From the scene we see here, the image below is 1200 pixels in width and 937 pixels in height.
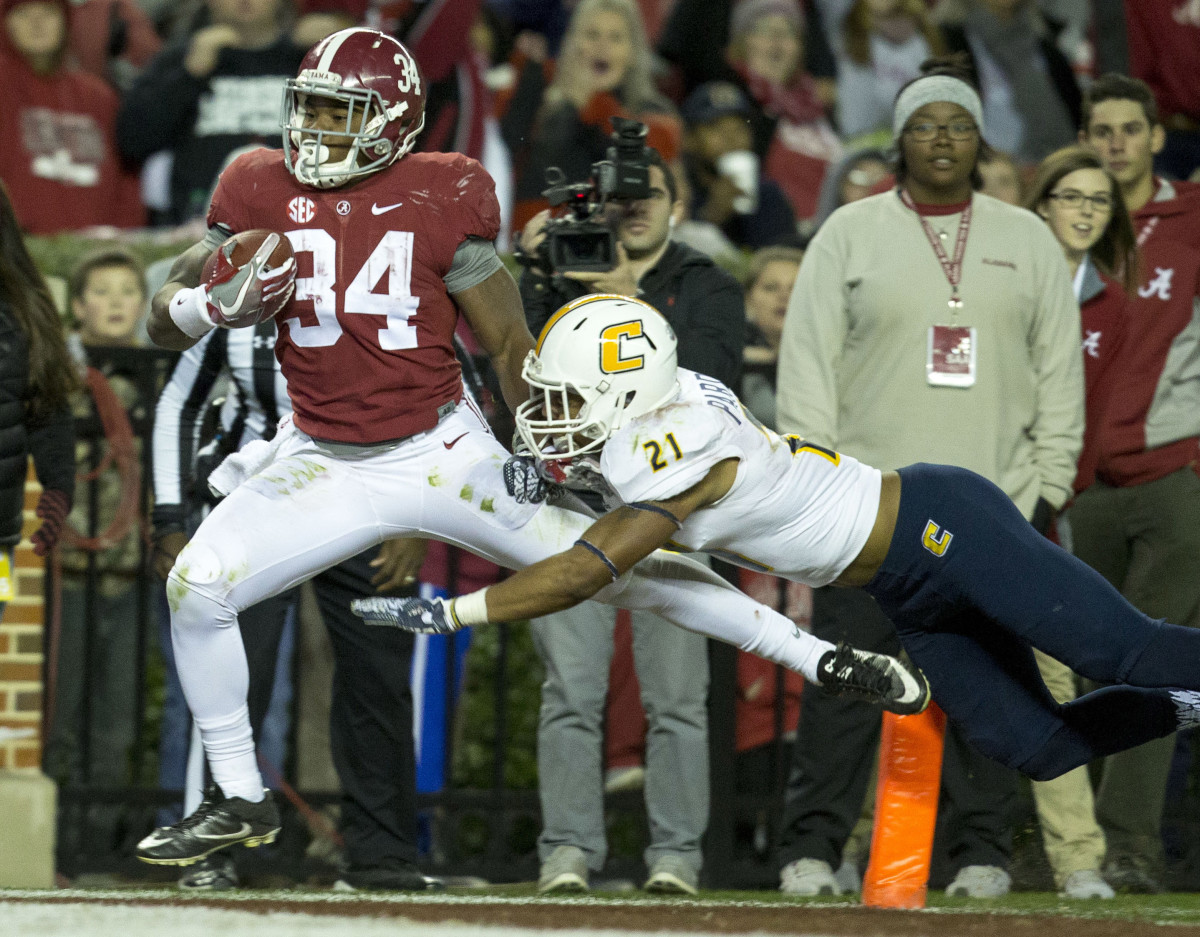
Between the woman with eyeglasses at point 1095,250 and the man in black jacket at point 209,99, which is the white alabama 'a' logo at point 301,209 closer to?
the woman with eyeglasses at point 1095,250

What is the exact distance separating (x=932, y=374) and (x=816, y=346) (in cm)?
37

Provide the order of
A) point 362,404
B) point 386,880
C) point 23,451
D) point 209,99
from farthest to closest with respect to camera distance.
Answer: point 209,99
point 23,451
point 386,880
point 362,404

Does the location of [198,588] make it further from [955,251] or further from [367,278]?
[955,251]

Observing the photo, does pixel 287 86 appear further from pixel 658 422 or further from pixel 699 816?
pixel 699 816

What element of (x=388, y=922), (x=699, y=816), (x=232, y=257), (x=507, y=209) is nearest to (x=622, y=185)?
(x=232, y=257)

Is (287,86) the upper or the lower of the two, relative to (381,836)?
upper

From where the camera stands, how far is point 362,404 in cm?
478

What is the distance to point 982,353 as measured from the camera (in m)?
5.71

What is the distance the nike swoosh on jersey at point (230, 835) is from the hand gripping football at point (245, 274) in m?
1.25

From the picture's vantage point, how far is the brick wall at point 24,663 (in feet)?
19.9

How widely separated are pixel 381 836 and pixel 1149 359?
2979 millimetres


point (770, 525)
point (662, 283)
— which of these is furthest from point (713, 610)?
point (662, 283)

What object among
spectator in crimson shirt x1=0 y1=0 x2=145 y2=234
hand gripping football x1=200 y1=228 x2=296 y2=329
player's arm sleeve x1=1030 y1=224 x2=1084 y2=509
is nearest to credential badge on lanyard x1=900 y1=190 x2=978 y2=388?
player's arm sleeve x1=1030 y1=224 x2=1084 y2=509

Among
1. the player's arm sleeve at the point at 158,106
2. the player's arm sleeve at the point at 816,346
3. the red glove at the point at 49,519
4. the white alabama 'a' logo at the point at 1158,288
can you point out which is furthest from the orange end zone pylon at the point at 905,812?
the player's arm sleeve at the point at 158,106
